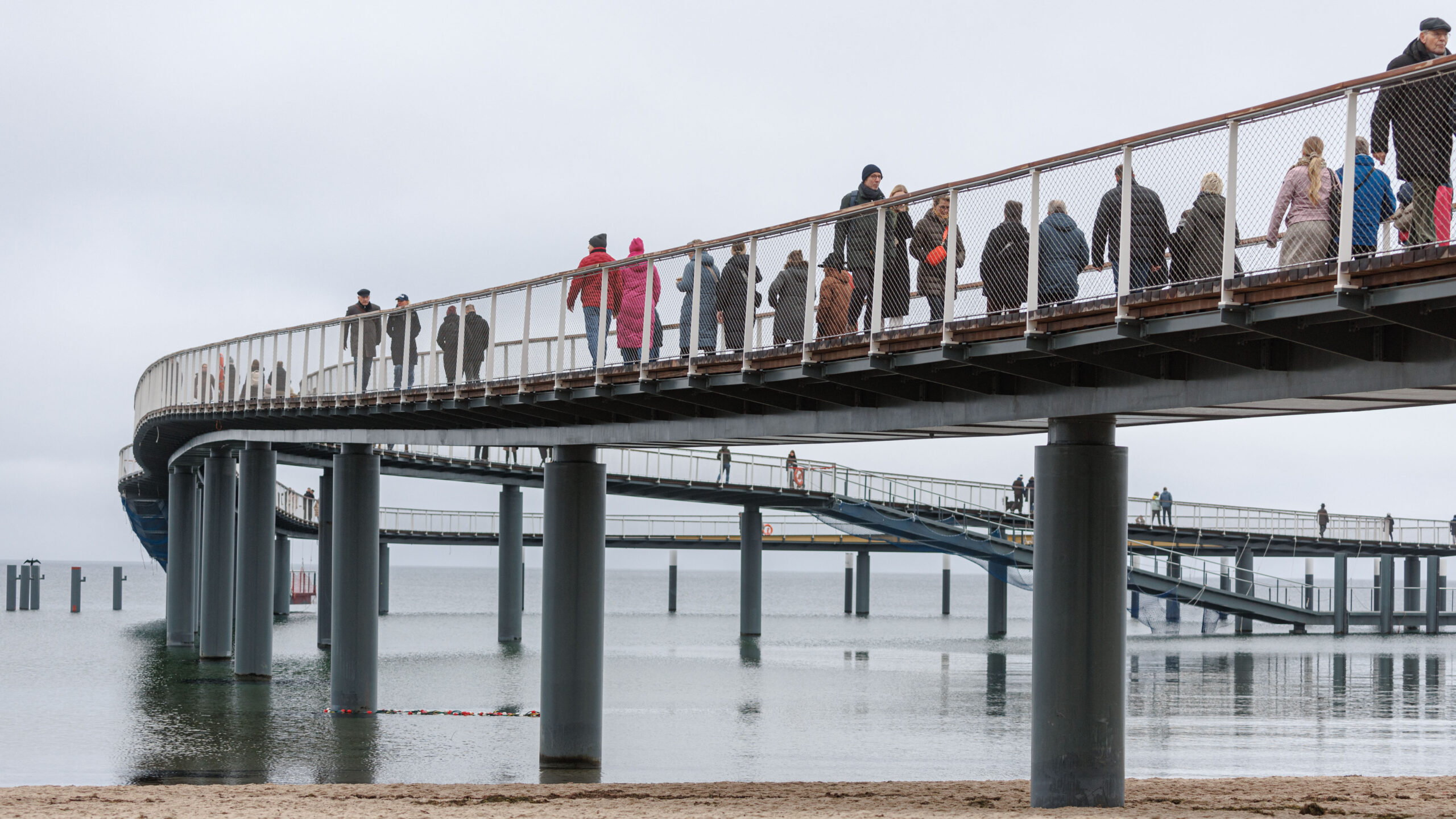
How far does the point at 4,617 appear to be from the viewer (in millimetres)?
67062

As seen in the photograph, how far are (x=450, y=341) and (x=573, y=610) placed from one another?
158 inches

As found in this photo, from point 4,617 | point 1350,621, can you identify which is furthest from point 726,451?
point 4,617

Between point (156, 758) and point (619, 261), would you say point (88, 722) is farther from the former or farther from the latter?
point (619, 261)

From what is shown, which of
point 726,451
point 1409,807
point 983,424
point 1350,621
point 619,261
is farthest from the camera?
point 1350,621

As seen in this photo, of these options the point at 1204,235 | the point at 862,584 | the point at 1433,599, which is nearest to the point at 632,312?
the point at 1204,235

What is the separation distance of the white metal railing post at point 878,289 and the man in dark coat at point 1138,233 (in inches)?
92.3

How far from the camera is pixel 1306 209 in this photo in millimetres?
9758

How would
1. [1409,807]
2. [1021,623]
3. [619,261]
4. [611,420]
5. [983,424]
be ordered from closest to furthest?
[1409,807], [983,424], [619,261], [611,420], [1021,623]

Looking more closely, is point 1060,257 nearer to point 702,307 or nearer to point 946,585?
point 702,307

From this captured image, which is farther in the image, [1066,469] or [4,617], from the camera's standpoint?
[4,617]

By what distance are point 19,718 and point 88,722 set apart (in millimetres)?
1516

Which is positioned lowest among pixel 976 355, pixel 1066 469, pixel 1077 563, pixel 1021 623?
pixel 1021 623

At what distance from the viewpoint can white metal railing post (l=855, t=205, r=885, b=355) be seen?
13.3m

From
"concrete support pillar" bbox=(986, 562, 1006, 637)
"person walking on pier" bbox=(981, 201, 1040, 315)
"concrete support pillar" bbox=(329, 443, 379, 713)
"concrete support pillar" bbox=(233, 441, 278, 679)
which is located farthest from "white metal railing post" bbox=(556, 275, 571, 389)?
"concrete support pillar" bbox=(986, 562, 1006, 637)
